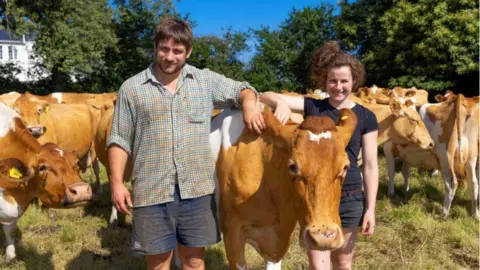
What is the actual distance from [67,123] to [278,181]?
653 cm

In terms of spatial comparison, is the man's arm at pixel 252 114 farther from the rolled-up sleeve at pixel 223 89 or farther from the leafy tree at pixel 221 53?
the leafy tree at pixel 221 53

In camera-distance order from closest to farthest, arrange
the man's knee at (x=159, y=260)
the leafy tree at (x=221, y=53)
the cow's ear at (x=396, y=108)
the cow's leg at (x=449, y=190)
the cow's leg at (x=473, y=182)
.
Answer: the man's knee at (x=159, y=260), the cow's leg at (x=473, y=182), the cow's leg at (x=449, y=190), the cow's ear at (x=396, y=108), the leafy tree at (x=221, y=53)

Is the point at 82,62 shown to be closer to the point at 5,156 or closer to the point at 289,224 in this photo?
the point at 5,156

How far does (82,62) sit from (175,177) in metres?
20.6

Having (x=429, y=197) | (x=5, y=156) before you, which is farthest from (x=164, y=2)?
(x=5, y=156)

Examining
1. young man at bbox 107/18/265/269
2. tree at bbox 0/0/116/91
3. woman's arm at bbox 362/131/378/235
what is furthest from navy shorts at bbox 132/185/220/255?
tree at bbox 0/0/116/91

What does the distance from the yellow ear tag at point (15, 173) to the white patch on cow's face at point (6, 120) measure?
63cm

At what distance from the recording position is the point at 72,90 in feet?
83.2

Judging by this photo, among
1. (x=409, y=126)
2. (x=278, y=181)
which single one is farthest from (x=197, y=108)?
(x=409, y=126)

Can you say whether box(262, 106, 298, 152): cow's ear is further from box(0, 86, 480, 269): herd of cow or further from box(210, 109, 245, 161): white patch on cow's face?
box(210, 109, 245, 161): white patch on cow's face

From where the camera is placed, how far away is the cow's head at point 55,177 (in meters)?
3.82

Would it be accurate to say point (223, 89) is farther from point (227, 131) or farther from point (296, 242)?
point (296, 242)

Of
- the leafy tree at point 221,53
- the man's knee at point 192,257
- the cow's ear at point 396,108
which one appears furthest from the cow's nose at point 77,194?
the leafy tree at point 221,53

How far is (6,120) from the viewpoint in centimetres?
440
